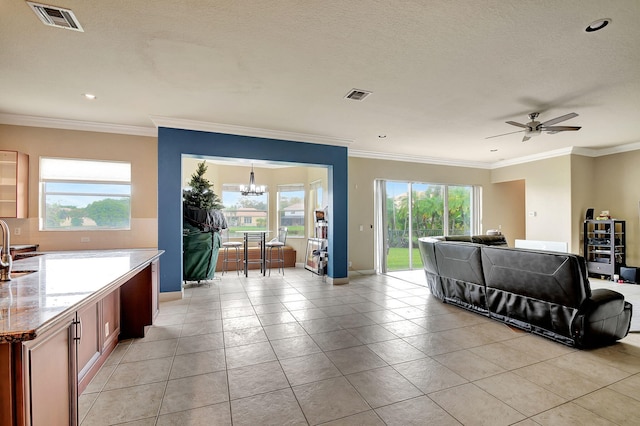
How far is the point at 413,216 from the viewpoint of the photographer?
7734 millimetres

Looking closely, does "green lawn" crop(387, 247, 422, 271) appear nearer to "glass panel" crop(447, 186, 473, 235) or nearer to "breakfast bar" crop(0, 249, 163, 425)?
"glass panel" crop(447, 186, 473, 235)

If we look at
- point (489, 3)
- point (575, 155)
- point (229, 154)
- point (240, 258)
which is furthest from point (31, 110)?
point (575, 155)

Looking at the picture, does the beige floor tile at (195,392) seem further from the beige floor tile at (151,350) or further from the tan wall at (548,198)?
the tan wall at (548,198)

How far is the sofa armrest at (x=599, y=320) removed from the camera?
9.59 ft

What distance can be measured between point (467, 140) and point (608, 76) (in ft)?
9.09

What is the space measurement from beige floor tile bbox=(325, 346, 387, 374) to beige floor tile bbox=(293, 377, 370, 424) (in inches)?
8.1

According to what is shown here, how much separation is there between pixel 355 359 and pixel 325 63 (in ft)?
9.81

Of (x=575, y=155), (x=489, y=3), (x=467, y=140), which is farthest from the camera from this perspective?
(x=575, y=155)

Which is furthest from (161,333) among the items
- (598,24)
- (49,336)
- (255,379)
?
(598,24)

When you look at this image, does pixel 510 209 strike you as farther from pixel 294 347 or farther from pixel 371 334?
pixel 294 347

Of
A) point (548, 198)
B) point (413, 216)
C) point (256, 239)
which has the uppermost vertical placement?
point (548, 198)

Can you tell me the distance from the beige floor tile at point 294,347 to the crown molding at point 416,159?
480 centimetres

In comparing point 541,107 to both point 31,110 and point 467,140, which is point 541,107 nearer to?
point 467,140

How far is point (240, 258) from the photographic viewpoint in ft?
24.5
